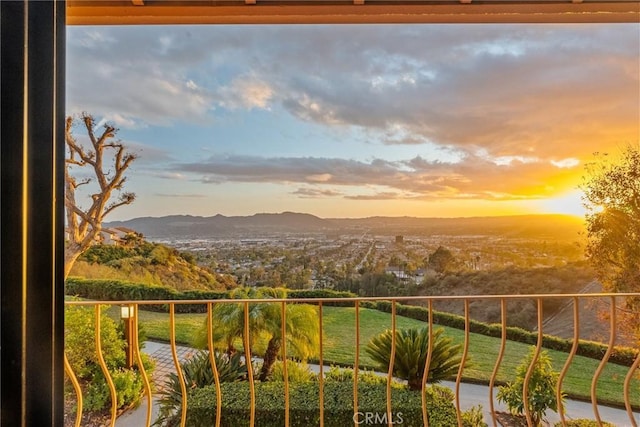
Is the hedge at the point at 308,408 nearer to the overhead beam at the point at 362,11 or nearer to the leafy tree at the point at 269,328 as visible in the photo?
the leafy tree at the point at 269,328

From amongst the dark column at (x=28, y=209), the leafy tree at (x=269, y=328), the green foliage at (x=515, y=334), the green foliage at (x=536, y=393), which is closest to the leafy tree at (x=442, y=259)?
the green foliage at (x=515, y=334)

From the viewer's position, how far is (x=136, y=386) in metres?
3.09

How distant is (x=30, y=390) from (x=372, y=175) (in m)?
3.62

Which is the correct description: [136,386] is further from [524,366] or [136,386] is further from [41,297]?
[524,366]

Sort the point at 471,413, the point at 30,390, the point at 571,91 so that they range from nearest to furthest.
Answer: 1. the point at 30,390
2. the point at 471,413
3. the point at 571,91

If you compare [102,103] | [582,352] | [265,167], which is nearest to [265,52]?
[265,167]

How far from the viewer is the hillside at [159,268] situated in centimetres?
350

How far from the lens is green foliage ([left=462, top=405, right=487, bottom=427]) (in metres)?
2.87

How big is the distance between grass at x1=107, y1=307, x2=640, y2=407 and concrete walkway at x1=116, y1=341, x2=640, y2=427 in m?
0.10

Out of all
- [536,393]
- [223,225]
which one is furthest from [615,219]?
[223,225]

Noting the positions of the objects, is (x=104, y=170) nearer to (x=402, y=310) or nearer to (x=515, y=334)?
(x=402, y=310)

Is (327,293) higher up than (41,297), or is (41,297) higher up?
(41,297)

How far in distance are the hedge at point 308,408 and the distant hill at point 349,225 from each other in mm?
1493

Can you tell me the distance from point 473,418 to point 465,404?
0.28 meters
